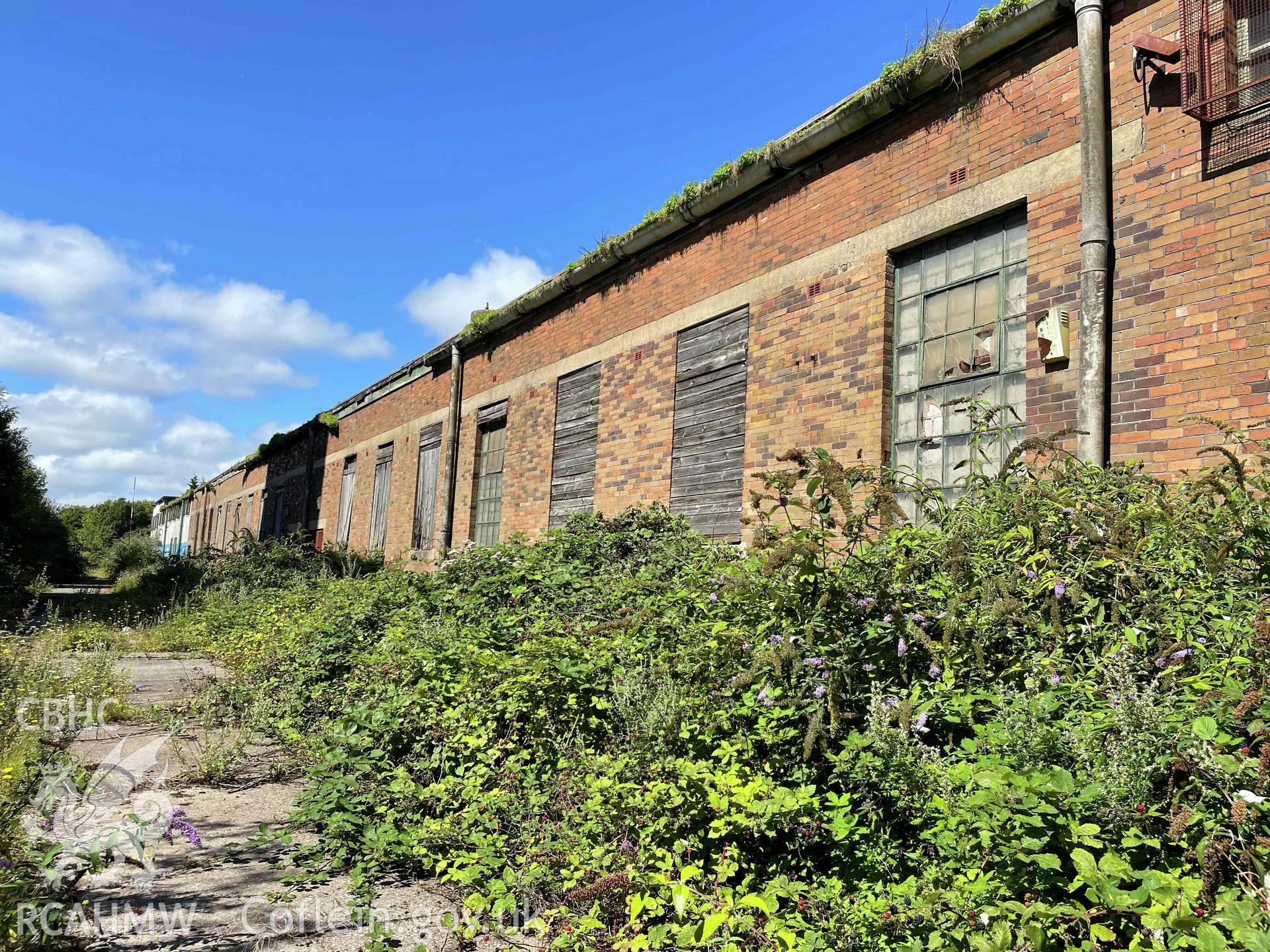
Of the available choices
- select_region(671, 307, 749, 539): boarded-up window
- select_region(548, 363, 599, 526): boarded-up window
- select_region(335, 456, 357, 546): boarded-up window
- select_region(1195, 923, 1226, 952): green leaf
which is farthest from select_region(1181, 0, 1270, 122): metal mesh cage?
select_region(335, 456, 357, 546): boarded-up window

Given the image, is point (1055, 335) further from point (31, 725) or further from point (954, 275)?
point (31, 725)

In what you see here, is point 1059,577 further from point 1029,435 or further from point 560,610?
point 560,610

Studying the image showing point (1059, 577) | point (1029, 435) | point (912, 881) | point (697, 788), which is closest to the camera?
point (912, 881)

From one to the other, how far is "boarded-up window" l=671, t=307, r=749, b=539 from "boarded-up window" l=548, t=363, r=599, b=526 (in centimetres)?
198

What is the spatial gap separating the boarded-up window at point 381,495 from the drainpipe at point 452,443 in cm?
369

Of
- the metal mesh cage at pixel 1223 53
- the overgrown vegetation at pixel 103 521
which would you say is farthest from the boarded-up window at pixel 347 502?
the overgrown vegetation at pixel 103 521

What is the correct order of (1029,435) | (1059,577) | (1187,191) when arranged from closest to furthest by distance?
(1059,577) → (1187,191) → (1029,435)

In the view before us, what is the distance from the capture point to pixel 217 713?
6.42m

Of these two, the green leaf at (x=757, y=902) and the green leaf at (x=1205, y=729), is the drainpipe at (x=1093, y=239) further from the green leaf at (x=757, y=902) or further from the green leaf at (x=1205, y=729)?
the green leaf at (x=757, y=902)

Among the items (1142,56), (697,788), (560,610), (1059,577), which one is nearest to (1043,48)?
(1142,56)

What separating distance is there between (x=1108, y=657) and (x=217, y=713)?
6.42 metres

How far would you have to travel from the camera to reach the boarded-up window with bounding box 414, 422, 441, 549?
1622 centimetres

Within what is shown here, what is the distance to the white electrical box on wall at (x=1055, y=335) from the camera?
5602 millimetres

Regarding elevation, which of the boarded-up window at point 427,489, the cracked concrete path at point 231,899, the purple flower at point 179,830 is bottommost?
the cracked concrete path at point 231,899
